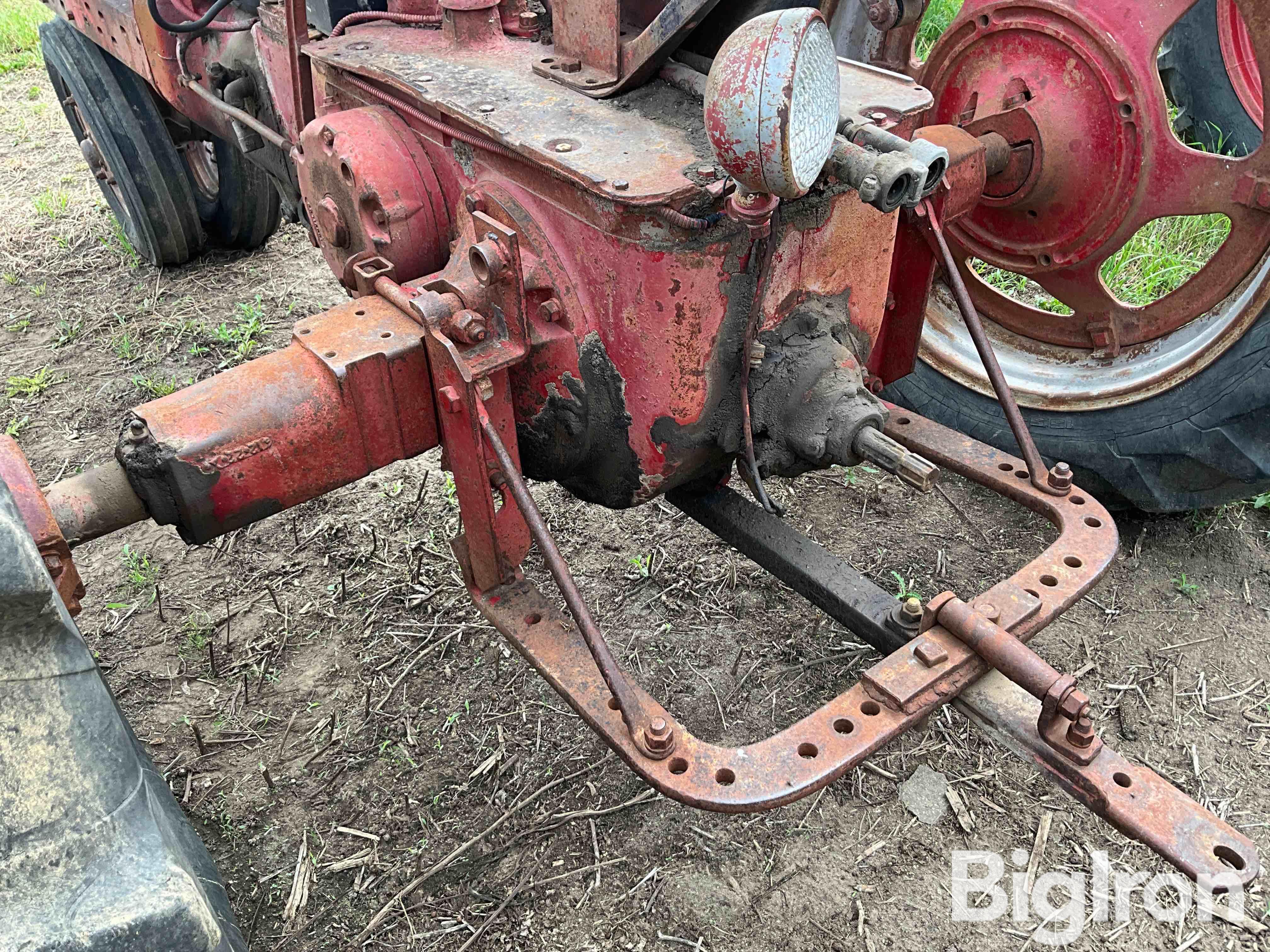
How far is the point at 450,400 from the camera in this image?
158cm

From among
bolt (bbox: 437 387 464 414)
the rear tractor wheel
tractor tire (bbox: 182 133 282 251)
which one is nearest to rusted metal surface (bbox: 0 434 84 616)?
bolt (bbox: 437 387 464 414)

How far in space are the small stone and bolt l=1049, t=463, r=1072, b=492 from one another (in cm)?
73

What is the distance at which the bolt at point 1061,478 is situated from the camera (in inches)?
71.1

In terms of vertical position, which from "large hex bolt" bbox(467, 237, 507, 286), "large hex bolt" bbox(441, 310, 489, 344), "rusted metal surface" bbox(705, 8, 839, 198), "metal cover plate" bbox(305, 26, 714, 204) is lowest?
"large hex bolt" bbox(441, 310, 489, 344)

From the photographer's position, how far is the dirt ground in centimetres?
194

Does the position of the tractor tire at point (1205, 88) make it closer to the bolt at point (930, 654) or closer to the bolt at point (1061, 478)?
the bolt at point (1061, 478)

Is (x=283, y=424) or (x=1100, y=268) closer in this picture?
(x=283, y=424)

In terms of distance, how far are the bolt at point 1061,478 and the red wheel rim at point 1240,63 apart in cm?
175

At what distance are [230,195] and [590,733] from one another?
9.03 ft

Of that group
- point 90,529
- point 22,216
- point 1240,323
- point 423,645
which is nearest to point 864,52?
point 1240,323

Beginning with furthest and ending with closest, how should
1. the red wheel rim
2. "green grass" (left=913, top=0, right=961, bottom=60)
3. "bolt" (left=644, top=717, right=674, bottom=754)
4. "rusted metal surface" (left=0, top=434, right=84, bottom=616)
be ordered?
"green grass" (left=913, top=0, right=961, bottom=60) < the red wheel rim < "bolt" (left=644, top=717, right=674, bottom=754) < "rusted metal surface" (left=0, top=434, right=84, bottom=616)

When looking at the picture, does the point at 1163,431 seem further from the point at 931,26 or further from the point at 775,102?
the point at 931,26

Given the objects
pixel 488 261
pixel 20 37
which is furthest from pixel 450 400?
pixel 20 37

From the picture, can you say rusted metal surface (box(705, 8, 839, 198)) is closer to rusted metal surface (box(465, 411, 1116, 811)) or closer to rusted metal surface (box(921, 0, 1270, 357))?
rusted metal surface (box(465, 411, 1116, 811))
